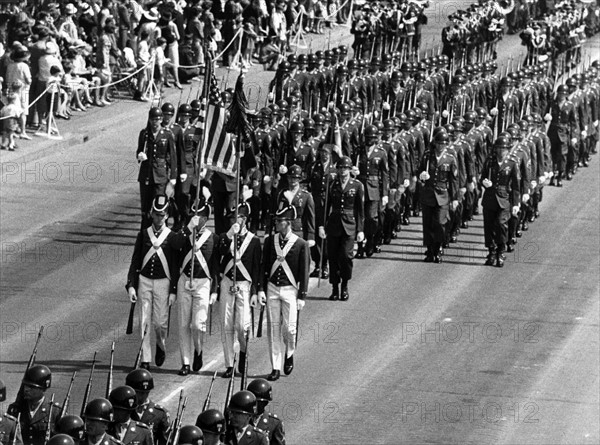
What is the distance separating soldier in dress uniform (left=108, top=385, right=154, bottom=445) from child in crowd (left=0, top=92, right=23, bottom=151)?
15.9 meters

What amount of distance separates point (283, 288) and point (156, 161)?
6.66 meters

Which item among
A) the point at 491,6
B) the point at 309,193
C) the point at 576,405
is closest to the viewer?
the point at 576,405

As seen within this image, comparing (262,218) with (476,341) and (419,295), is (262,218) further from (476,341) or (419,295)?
(476,341)

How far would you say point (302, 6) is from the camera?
151 ft

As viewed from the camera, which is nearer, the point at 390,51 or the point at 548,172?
the point at 548,172

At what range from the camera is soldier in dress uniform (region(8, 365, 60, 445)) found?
1568 centimetres

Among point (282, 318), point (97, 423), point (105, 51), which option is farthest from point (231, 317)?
point (105, 51)

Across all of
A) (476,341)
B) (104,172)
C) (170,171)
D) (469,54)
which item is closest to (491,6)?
(469,54)

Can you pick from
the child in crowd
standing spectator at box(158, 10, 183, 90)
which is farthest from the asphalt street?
standing spectator at box(158, 10, 183, 90)

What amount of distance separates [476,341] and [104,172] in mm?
10800

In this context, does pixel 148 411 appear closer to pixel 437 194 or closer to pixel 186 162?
pixel 437 194

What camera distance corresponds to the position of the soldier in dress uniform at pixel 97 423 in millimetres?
14398

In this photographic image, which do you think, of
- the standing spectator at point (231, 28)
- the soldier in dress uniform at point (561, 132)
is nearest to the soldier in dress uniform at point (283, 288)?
the soldier in dress uniform at point (561, 132)

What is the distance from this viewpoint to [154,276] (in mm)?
20547
